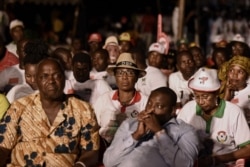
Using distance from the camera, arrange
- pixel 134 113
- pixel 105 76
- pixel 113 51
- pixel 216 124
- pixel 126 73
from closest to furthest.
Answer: pixel 216 124
pixel 134 113
pixel 126 73
pixel 105 76
pixel 113 51

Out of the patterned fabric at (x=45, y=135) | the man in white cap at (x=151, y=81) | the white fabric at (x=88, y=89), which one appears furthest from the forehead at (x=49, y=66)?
the man in white cap at (x=151, y=81)

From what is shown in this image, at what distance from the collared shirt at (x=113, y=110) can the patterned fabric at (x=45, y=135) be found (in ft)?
4.86

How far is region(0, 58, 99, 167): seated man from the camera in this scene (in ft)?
18.9

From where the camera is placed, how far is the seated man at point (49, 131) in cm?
575

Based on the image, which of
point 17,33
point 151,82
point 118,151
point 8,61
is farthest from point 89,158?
point 17,33

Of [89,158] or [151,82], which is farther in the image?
[151,82]

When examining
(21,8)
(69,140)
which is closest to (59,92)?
(69,140)

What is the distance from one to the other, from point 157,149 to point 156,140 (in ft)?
0.38

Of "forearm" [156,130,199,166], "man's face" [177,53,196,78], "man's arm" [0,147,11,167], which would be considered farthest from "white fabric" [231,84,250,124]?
"man's arm" [0,147,11,167]

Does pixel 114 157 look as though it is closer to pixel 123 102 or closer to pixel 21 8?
pixel 123 102

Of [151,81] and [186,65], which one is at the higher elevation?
[186,65]

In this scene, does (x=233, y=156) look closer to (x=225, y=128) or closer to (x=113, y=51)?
(x=225, y=128)

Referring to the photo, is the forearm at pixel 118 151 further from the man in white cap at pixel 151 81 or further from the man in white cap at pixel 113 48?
the man in white cap at pixel 113 48

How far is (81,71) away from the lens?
8.63 metres
